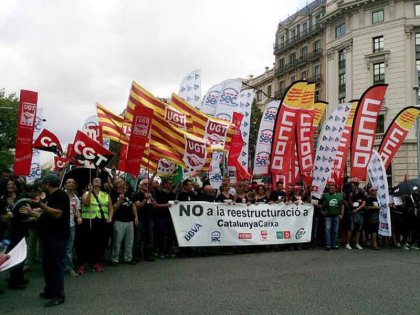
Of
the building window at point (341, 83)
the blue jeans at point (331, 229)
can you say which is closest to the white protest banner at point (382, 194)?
the blue jeans at point (331, 229)

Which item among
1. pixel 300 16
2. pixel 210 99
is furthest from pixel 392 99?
pixel 210 99

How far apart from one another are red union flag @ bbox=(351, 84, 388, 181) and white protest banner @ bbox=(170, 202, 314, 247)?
2.03 m

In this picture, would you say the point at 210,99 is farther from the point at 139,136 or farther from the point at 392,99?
the point at 392,99

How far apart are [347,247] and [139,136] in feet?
20.7

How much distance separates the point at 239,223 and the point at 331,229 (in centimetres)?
259

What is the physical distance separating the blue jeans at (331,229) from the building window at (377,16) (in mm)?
39156

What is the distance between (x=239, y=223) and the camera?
36.4 feet

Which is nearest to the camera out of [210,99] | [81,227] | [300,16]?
[81,227]

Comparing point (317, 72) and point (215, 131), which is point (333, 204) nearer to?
point (215, 131)

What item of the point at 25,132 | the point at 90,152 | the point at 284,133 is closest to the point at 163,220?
the point at 90,152

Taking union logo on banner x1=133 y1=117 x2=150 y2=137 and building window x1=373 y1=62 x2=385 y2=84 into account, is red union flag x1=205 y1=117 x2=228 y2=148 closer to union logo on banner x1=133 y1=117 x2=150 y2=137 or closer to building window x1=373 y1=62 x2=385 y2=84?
union logo on banner x1=133 y1=117 x2=150 y2=137

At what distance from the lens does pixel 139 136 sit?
32.1 ft

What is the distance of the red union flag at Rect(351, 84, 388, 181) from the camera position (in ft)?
41.8

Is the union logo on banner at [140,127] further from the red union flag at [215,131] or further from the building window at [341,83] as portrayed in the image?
the building window at [341,83]
